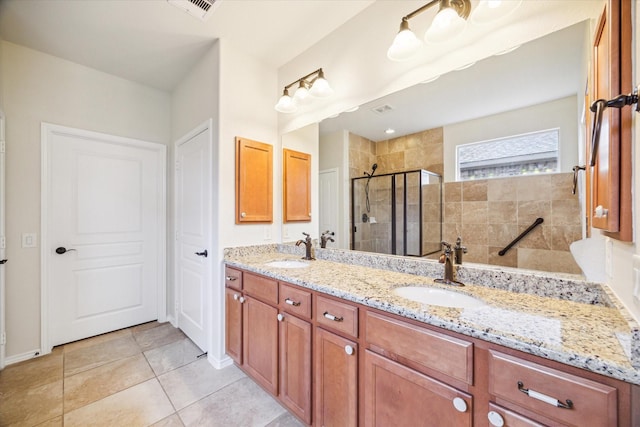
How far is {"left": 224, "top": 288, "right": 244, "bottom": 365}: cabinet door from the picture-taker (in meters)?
1.93

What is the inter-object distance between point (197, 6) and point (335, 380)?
2.50 metres

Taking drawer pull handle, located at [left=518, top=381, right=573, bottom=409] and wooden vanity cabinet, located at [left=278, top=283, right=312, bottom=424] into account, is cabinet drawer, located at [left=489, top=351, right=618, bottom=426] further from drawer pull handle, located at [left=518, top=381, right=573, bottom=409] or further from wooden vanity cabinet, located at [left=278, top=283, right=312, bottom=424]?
wooden vanity cabinet, located at [left=278, top=283, right=312, bottom=424]

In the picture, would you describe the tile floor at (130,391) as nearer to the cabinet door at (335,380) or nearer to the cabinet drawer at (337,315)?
the cabinet door at (335,380)

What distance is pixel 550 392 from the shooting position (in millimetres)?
688

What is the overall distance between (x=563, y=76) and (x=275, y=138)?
6.65 ft

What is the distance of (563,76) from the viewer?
3.69ft

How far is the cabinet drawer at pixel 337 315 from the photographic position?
1.17m

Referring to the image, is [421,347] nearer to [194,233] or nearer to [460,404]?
[460,404]

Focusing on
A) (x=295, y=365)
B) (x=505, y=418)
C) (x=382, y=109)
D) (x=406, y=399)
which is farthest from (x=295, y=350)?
(x=382, y=109)

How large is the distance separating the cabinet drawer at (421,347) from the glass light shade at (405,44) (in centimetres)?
138

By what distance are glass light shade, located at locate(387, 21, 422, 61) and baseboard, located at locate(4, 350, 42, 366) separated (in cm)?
365

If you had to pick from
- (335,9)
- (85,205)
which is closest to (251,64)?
(335,9)

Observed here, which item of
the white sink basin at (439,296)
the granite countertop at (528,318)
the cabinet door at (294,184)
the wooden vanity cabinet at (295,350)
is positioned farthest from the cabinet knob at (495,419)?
the cabinet door at (294,184)

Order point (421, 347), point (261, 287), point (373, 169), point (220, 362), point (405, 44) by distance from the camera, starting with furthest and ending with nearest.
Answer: point (220, 362), point (373, 169), point (261, 287), point (405, 44), point (421, 347)
